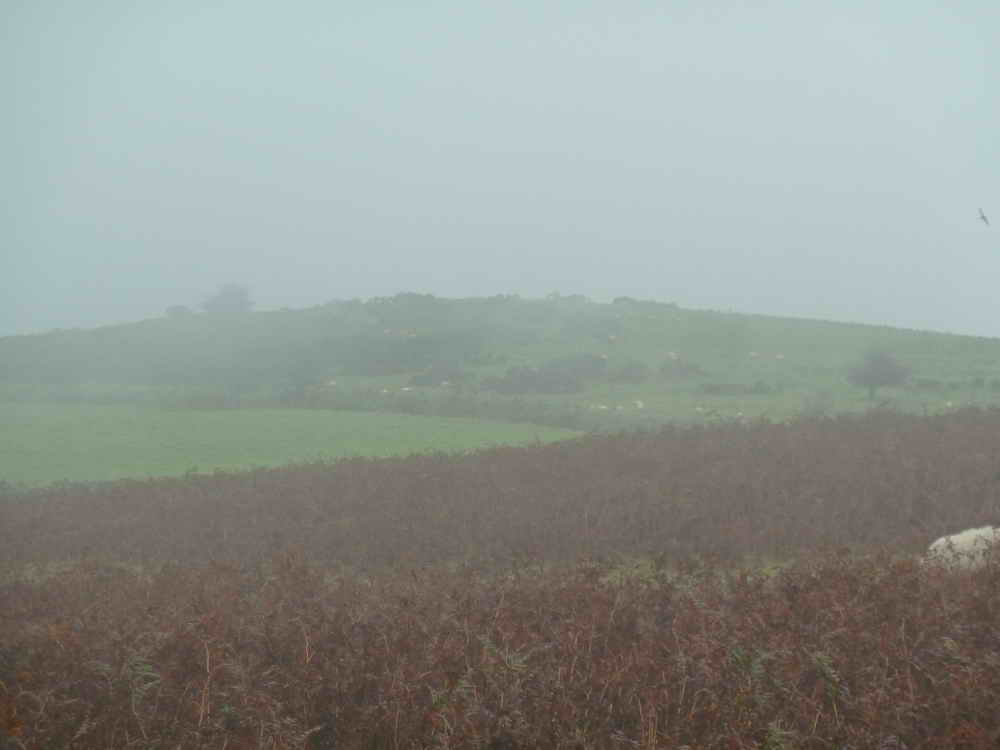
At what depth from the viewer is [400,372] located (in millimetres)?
36219

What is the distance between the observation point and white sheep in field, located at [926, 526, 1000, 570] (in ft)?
25.4

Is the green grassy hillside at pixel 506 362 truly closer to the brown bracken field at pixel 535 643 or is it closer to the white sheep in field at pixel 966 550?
→ the brown bracken field at pixel 535 643

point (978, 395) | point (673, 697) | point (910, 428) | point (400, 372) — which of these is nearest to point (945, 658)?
point (673, 697)

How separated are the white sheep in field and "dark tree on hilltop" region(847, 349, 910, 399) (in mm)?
19087

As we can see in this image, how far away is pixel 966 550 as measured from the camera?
8.63m

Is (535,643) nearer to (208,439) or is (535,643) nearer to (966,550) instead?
(966,550)

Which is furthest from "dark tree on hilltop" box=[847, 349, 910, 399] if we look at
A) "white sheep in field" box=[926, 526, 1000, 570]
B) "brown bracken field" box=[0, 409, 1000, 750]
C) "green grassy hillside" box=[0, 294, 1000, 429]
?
"white sheep in field" box=[926, 526, 1000, 570]

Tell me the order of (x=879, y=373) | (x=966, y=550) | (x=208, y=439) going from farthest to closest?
(x=879, y=373) → (x=208, y=439) → (x=966, y=550)

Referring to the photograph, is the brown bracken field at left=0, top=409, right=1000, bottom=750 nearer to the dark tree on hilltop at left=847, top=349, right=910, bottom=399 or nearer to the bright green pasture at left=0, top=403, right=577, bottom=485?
the bright green pasture at left=0, top=403, right=577, bottom=485

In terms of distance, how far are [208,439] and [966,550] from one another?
19.4m

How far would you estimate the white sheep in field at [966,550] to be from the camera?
773 cm

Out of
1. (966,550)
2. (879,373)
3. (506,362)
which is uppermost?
(879,373)

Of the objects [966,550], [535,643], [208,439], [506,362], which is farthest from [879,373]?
[535,643]

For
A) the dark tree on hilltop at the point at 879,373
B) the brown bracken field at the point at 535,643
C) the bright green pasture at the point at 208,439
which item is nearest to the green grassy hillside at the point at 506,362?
the dark tree on hilltop at the point at 879,373
